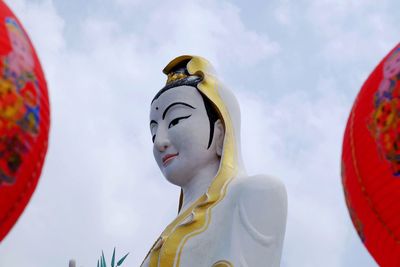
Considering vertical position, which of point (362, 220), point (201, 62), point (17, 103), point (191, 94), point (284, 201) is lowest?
point (362, 220)

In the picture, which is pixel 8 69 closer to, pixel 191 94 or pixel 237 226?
pixel 237 226

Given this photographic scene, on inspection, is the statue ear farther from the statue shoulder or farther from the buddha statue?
the statue shoulder

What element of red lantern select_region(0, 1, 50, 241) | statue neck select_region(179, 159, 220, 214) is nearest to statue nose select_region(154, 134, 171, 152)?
statue neck select_region(179, 159, 220, 214)

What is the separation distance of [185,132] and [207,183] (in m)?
0.43

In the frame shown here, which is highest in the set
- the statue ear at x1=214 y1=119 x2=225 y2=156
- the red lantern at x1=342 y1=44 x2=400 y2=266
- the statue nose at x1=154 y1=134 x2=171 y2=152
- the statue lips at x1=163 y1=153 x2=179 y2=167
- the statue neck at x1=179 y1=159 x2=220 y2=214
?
the statue ear at x1=214 y1=119 x2=225 y2=156

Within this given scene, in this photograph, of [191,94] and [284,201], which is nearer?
[284,201]

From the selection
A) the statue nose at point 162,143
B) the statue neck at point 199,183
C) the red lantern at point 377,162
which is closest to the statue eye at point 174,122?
the statue nose at point 162,143

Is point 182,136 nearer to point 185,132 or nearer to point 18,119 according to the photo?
point 185,132

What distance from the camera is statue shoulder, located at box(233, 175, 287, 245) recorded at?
18.5 feet

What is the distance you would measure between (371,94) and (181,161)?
278cm

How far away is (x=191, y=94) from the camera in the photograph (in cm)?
648

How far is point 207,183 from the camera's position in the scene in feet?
20.7

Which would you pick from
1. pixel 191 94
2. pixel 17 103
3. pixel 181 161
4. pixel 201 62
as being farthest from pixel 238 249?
pixel 17 103

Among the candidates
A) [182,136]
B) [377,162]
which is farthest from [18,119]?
[182,136]
